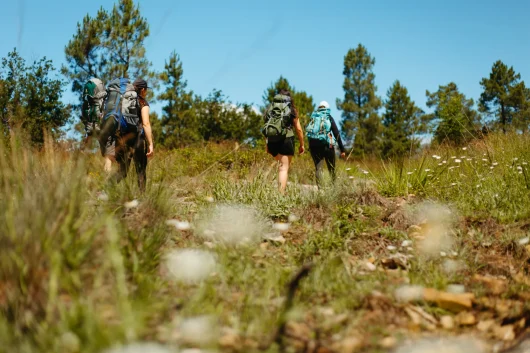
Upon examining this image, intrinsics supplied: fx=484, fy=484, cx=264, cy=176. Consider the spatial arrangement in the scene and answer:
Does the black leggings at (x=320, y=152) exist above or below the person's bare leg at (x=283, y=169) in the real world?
Answer: above

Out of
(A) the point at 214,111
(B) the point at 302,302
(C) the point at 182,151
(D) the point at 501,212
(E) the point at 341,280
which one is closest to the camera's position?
(B) the point at 302,302

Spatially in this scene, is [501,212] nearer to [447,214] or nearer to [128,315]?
[447,214]

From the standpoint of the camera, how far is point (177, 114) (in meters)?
30.7

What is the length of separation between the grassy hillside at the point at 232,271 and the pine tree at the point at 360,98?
37570 millimetres

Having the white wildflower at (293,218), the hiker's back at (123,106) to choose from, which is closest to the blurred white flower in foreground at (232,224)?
the white wildflower at (293,218)

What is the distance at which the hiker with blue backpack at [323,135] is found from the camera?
755 centimetres

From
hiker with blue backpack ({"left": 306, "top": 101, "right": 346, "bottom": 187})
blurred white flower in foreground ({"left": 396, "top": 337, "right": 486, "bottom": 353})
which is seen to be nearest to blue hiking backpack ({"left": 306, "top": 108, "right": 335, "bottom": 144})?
hiker with blue backpack ({"left": 306, "top": 101, "right": 346, "bottom": 187})

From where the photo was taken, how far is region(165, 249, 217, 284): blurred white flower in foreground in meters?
2.53

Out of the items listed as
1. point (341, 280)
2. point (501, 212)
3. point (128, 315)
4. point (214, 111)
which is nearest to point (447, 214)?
point (501, 212)

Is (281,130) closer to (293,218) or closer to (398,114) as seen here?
(293,218)

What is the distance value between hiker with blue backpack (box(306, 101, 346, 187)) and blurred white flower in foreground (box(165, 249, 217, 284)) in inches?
191

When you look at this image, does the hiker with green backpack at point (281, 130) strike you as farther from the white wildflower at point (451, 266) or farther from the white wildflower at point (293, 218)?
the white wildflower at point (451, 266)

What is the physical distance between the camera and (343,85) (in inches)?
1654

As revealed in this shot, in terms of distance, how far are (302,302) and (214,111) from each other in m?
28.4
